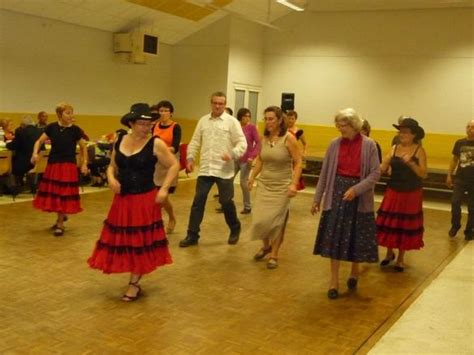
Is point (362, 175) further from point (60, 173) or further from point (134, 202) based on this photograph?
point (60, 173)

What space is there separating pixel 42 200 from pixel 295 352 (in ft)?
11.6

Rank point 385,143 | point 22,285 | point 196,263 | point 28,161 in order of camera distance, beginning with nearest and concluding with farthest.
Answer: point 22,285, point 196,263, point 28,161, point 385,143

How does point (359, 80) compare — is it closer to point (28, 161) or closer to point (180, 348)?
point (28, 161)

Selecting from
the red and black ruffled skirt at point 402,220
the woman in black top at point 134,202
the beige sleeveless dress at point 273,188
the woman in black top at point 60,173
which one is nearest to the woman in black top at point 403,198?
the red and black ruffled skirt at point 402,220

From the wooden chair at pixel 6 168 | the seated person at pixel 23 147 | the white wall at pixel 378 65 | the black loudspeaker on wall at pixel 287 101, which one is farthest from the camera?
the black loudspeaker on wall at pixel 287 101

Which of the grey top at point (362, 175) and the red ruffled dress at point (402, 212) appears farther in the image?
the red ruffled dress at point (402, 212)

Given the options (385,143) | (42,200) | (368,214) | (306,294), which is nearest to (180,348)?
(306,294)

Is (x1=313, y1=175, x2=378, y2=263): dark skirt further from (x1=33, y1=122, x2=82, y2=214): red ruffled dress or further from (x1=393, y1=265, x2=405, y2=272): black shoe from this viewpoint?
(x1=33, y1=122, x2=82, y2=214): red ruffled dress

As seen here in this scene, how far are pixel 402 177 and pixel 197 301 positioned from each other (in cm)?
225

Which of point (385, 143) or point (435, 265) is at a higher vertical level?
point (385, 143)

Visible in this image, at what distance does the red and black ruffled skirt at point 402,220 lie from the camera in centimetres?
521

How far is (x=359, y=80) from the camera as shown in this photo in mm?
13453

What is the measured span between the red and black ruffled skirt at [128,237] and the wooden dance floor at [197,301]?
304mm

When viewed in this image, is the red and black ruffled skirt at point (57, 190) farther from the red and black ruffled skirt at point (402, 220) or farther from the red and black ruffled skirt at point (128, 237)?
the red and black ruffled skirt at point (402, 220)
